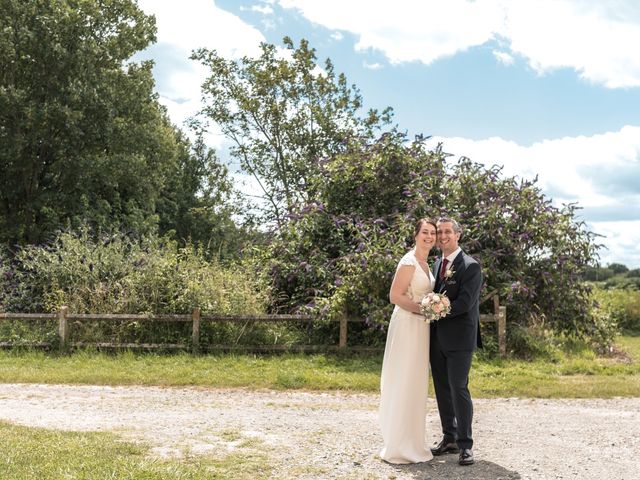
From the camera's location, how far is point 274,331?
13719mm

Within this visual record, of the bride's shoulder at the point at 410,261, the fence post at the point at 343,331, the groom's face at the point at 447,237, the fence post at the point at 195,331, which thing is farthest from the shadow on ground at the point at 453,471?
the fence post at the point at 195,331

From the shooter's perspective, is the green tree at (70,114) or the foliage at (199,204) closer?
the green tree at (70,114)

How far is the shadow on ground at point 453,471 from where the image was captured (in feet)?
19.5

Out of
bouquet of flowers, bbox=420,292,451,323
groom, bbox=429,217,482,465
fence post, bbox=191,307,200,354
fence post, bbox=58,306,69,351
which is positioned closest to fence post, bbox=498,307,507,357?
fence post, bbox=191,307,200,354

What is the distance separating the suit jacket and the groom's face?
0.13 meters

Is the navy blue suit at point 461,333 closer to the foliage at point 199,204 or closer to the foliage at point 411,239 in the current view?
Answer: the foliage at point 411,239

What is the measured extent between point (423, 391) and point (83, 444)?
3.44 meters

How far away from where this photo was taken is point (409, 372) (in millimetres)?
6637

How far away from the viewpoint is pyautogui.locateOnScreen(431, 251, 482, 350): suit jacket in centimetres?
629

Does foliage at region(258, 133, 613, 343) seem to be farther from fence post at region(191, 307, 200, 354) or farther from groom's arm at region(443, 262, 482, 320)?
groom's arm at region(443, 262, 482, 320)

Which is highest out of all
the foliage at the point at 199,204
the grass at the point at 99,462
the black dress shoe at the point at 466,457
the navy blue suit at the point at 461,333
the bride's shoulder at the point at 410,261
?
the foliage at the point at 199,204

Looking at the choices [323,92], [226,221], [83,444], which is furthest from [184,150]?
[83,444]

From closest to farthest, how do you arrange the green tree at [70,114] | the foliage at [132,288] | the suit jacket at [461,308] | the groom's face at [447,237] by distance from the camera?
the suit jacket at [461,308]
the groom's face at [447,237]
the foliage at [132,288]
the green tree at [70,114]

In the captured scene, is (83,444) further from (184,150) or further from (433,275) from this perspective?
(184,150)
